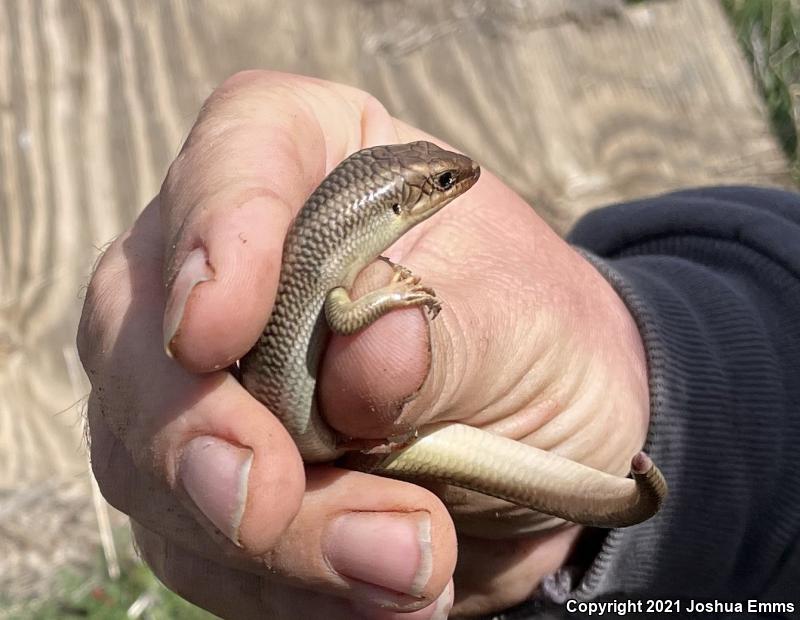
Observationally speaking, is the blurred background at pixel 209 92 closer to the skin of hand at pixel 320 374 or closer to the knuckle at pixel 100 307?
the skin of hand at pixel 320 374

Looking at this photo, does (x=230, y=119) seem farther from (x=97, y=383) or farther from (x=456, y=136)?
(x=456, y=136)

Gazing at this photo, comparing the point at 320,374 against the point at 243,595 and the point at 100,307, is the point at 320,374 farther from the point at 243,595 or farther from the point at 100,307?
the point at 243,595

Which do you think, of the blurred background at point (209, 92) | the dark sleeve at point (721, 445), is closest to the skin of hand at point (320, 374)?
the dark sleeve at point (721, 445)

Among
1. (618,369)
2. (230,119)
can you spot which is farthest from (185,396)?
(618,369)

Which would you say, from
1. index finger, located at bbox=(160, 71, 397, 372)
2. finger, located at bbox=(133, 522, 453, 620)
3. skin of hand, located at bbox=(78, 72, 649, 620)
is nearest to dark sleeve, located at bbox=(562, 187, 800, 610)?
skin of hand, located at bbox=(78, 72, 649, 620)

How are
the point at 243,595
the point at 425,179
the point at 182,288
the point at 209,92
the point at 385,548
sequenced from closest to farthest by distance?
the point at 182,288, the point at 385,548, the point at 425,179, the point at 243,595, the point at 209,92

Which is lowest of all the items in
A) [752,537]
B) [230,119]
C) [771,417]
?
[752,537]

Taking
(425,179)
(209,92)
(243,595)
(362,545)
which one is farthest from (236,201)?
(209,92)
